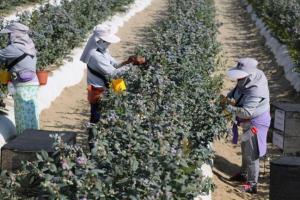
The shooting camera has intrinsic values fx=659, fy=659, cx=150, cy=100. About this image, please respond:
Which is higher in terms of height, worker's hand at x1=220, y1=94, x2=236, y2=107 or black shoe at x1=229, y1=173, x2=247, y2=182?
worker's hand at x1=220, y1=94, x2=236, y2=107

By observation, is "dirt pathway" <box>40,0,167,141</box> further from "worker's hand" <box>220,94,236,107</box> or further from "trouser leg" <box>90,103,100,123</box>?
"worker's hand" <box>220,94,236,107</box>

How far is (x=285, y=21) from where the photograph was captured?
45.3ft

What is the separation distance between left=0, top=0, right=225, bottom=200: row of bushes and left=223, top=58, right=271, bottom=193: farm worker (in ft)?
0.95

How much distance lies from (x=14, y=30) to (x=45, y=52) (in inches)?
142

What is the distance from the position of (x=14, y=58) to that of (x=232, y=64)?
7.45 metres

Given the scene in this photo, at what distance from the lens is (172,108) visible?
494 cm

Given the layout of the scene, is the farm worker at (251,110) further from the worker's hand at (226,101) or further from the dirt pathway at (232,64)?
the dirt pathway at (232,64)

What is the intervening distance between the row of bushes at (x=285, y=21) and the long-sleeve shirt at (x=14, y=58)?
17.9 ft

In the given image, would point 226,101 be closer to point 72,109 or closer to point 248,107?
point 248,107

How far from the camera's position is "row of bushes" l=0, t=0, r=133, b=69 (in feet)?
32.2

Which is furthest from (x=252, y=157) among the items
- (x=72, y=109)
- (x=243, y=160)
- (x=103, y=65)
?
(x=72, y=109)

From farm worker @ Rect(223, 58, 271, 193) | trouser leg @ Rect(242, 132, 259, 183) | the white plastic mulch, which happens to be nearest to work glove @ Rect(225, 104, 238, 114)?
farm worker @ Rect(223, 58, 271, 193)

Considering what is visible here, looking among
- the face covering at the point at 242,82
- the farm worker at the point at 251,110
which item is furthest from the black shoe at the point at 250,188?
the face covering at the point at 242,82

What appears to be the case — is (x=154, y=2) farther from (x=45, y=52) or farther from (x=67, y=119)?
(x=67, y=119)
